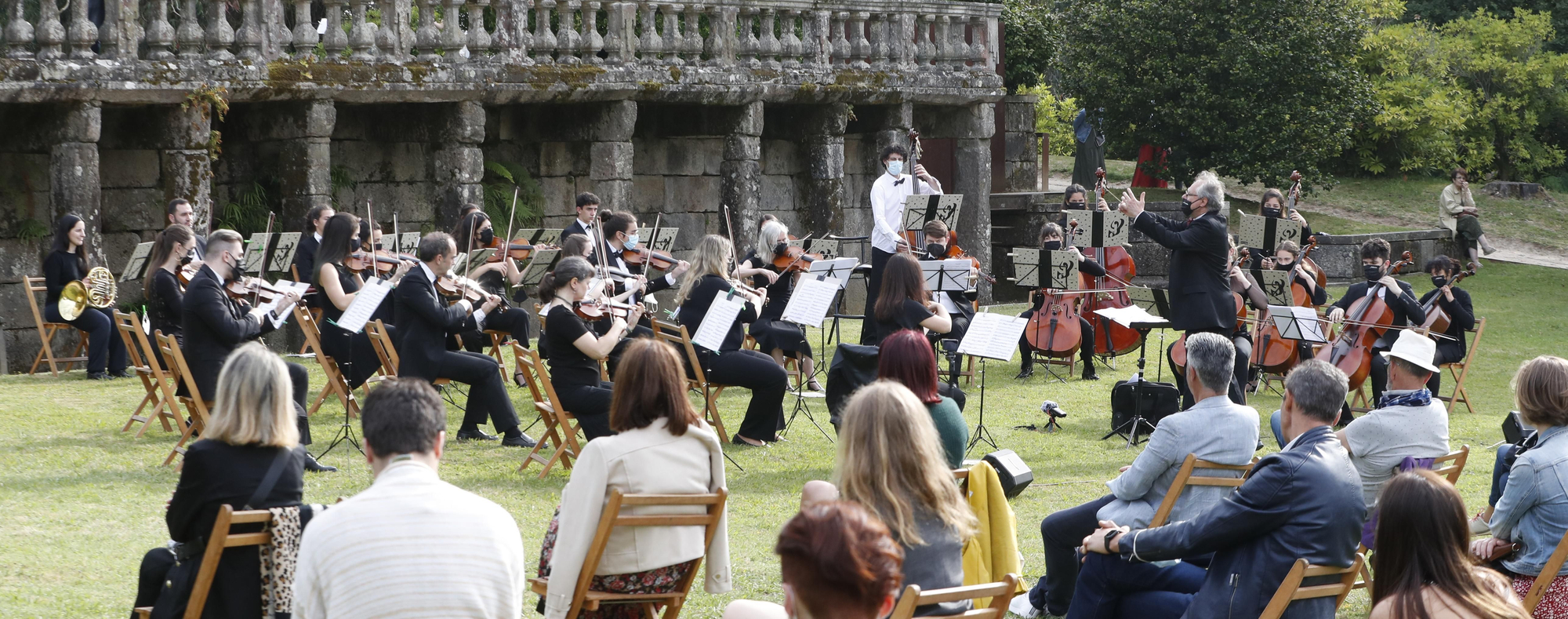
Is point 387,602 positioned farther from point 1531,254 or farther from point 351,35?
point 1531,254

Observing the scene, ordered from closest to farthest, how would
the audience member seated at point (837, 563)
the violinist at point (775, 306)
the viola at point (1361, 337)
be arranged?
the audience member seated at point (837, 563) → the viola at point (1361, 337) → the violinist at point (775, 306)

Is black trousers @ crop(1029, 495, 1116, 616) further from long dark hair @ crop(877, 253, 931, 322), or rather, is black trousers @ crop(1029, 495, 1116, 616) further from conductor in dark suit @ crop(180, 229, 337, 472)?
conductor in dark suit @ crop(180, 229, 337, 472)

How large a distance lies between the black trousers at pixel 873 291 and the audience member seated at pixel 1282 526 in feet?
13.1

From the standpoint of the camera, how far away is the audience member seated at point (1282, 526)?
13.9 feet

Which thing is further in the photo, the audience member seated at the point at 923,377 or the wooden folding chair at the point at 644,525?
the audience member seated at the point at 923,377

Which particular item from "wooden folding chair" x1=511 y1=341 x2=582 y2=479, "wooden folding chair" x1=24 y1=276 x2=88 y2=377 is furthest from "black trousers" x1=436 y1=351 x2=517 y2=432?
"wooden folding chair" x1=24 y1=276 x2=88 y2=377

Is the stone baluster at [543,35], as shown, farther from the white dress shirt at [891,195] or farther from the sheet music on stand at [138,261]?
the sheet music on stand at [138,261]

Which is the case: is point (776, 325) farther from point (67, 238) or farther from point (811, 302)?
point (67, 238)

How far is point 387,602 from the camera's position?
3352mm

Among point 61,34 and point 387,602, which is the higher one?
point 61,34

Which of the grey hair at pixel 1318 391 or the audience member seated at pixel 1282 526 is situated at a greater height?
the grey hair at pixel 1318 391

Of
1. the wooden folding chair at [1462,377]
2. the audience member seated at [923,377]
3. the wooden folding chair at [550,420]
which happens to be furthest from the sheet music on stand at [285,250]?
the wooden folding chair at [1462,377]

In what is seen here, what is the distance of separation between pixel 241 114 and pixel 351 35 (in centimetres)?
150

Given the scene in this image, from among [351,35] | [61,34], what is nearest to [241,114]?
[351,35]
